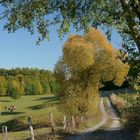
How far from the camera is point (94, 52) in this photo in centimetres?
6134

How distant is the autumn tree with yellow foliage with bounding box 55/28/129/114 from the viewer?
187 ft

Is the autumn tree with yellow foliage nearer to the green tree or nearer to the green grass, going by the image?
the green grass

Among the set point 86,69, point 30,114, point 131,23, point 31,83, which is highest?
point 31,83

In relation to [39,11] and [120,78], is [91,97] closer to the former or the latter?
[120,78]

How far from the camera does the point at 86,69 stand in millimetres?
60219

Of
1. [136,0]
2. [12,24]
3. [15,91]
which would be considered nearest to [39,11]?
[12,24]

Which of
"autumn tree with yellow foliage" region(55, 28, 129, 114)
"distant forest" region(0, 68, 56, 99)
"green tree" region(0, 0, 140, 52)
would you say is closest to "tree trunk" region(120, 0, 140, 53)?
"green tree" region(0, 0, 140, 52)

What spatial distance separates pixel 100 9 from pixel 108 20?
510mm

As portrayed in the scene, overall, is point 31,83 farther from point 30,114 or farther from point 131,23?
point 131,23

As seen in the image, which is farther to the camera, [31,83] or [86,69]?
[31,83]

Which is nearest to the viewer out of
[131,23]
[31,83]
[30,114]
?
[131,23]

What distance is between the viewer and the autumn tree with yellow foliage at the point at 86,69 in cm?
5693

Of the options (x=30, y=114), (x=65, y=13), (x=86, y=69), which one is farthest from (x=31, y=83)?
(x=65, y=13)

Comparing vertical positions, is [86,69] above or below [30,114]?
above
